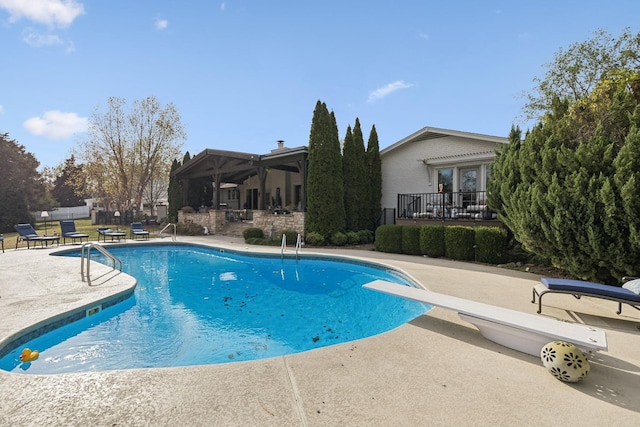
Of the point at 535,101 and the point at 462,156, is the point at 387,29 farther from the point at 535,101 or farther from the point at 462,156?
the point at 535,101

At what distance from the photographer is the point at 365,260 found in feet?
34.7

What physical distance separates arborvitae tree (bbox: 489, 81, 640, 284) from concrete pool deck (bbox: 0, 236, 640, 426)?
2.56 m

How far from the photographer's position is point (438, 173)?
50.8 ft

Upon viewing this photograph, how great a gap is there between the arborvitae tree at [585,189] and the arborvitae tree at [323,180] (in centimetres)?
811

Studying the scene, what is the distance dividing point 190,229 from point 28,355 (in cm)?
1736

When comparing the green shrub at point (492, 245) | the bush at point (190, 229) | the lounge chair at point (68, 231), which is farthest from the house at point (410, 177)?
the lounge chair at point (68, 231)

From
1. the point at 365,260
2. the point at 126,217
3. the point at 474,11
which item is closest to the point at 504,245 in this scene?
the point at 365,260

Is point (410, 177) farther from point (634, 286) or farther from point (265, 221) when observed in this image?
point (634, 286)

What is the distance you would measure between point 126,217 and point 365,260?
25.2m

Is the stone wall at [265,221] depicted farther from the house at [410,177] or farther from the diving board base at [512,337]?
the diving board base at [512,337]

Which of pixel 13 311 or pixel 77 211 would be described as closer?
pixel 13 311

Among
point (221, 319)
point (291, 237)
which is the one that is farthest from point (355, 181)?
point (221, 319)

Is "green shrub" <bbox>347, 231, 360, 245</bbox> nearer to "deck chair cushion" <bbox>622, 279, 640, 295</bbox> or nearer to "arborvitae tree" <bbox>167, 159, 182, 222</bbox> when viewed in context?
"deck chair cushion" <bbox>622, 279, 640, 295</bbox>

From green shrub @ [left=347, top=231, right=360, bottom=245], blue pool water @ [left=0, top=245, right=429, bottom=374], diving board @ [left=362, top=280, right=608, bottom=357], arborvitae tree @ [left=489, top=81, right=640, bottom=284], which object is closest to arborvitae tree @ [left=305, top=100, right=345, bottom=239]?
green shrub @ [left=347, top=231, right=360, bottom=245]
